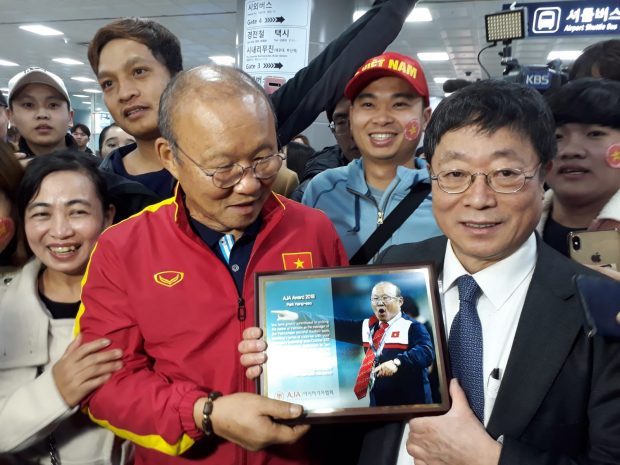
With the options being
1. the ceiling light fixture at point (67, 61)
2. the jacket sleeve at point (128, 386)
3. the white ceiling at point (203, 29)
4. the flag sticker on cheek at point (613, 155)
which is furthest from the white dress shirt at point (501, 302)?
the ceiling light fixture at point (67, 61)

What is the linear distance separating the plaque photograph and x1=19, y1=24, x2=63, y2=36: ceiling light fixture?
1280 centimetres

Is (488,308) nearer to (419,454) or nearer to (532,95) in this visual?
(419,454)

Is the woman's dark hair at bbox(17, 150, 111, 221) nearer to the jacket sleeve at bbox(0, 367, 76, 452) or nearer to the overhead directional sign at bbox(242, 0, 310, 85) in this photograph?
the jacket sleeve at bbox(0, 367, 76, 452)

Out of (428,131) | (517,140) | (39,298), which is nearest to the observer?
(517,140)

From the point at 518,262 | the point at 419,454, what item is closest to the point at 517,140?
the point at 518,262

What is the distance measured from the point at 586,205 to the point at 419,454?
136 centimetres

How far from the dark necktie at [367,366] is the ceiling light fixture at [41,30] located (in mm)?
12956

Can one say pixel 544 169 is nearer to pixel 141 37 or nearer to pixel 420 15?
pixel 141 37

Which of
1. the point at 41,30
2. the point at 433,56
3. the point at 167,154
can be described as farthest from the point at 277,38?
the point at 41,30

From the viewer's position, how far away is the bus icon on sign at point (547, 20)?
7.16 metres

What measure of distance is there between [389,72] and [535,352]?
1371 millimetres

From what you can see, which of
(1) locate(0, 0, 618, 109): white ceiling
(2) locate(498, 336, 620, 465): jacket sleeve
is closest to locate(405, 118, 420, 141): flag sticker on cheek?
(2) locate(498, 336, 620, 465): jacket sleeve

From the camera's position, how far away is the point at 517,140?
137cm

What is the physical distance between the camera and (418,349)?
1290mm
